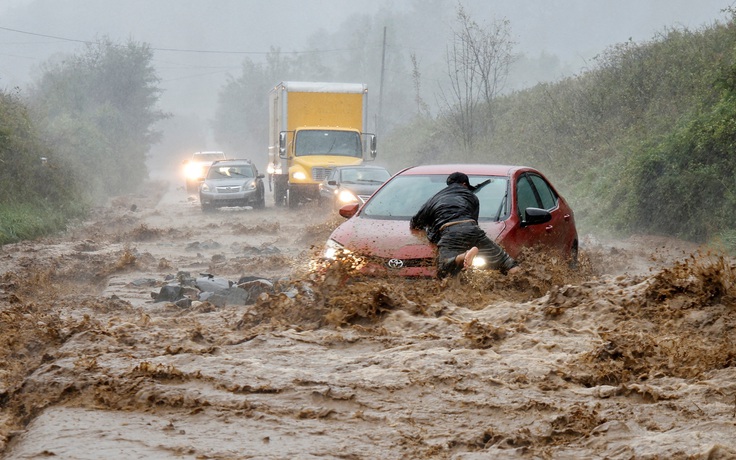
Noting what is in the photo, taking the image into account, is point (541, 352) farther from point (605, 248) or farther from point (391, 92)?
point (391, 92)

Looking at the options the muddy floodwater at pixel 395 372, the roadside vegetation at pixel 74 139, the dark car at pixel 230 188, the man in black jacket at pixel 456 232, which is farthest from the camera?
the dark car at pixel 230 188

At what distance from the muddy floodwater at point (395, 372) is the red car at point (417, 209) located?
258 millimetres

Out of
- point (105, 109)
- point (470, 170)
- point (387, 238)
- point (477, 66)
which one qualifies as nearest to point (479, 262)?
point (387, 238)

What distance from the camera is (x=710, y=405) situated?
5.22 metres

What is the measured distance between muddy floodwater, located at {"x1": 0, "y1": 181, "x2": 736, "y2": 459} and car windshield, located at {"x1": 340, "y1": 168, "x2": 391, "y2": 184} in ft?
40.8

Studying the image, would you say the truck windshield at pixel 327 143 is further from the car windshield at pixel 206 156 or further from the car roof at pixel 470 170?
the car roof at pixel 470 170

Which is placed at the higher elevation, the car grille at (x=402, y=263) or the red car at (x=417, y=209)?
the red car at (x=417, y=209)

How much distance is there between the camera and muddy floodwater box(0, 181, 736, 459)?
4.96 metres

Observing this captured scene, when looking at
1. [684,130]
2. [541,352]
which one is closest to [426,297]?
[541,352]

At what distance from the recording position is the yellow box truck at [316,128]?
27.4 metres

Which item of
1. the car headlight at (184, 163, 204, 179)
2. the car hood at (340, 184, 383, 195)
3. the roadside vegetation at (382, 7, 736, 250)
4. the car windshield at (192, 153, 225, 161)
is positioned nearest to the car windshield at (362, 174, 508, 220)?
the roadside vegetation at (382, 7, 736, 250)

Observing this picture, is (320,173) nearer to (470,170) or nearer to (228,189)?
(228,189)

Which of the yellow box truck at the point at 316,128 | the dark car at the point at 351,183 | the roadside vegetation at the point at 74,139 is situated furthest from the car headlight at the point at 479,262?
the yellow box truck at the point at 316,128

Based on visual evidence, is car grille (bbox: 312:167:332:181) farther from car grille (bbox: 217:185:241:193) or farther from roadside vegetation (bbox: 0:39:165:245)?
roadside vegetation (bbox: 0:39:165:245)
